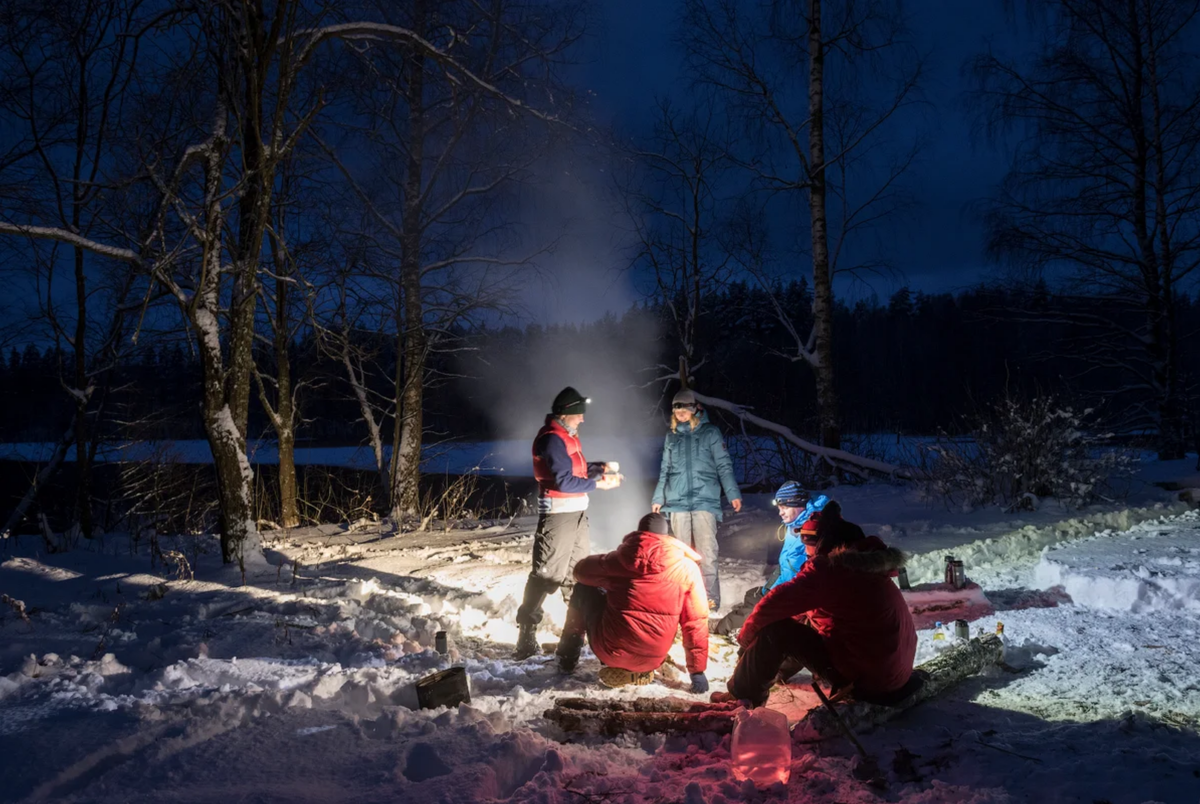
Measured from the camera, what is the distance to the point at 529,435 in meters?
42.8

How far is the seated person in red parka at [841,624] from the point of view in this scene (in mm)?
3688

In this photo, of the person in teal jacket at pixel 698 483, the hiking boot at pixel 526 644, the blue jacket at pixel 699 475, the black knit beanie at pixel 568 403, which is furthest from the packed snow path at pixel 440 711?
the black knit beanie at pixel 568 403

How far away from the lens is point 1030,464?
1017cm

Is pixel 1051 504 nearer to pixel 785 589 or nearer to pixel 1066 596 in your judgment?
pixel 1066 596

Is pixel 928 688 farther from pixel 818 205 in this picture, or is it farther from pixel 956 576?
pixel 818 205

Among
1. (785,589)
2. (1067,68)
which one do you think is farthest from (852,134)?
(785,589)

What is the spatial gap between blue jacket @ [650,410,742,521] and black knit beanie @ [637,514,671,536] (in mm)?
1923

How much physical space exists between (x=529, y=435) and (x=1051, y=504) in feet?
113

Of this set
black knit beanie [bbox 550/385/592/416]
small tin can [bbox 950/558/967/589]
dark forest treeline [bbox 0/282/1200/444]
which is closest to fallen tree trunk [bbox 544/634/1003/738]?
black knit beanie [bbox 550/385/592/416]

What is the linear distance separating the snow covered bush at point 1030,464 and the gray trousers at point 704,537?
5617 millimetres

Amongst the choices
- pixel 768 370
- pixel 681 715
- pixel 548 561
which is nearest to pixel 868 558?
pixel 681 715

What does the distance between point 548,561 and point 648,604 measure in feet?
3.17

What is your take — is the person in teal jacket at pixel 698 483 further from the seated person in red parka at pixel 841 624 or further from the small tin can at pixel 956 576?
the seated person in red parka at pixel 841 624

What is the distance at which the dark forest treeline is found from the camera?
1420 cm
